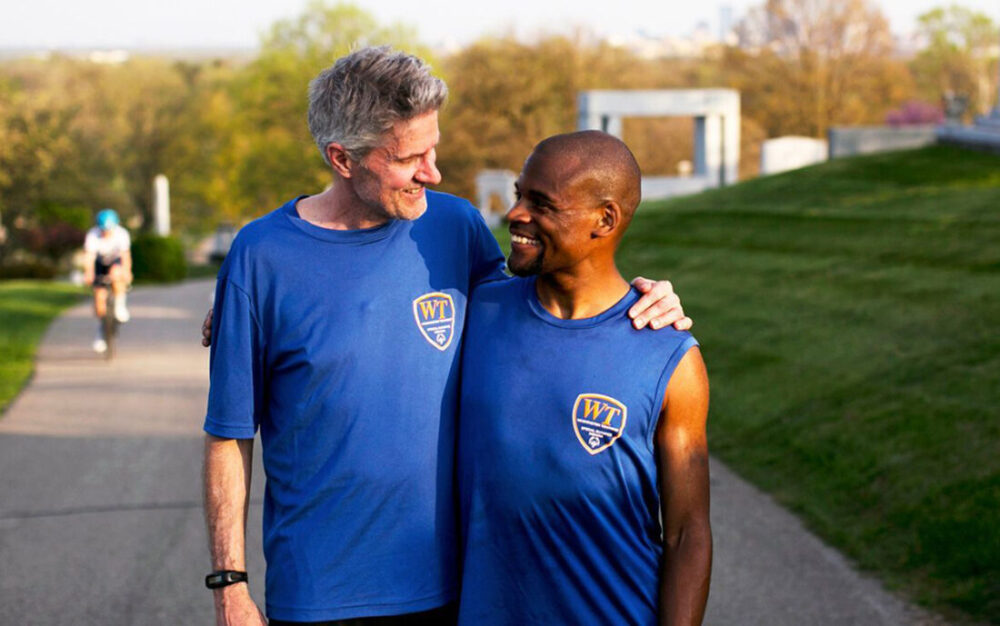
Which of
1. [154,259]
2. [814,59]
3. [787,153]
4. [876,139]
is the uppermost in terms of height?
[814,59]

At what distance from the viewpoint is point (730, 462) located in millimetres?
9492

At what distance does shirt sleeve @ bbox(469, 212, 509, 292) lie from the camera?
3430mm

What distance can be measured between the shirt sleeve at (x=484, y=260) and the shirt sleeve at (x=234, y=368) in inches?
22.7

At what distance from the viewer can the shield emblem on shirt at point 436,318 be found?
124 inches

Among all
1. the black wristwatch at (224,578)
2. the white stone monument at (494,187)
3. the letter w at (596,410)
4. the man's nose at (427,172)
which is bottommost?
the white stone monument at (494,187)

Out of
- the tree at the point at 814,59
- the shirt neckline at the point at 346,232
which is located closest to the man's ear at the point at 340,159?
the shirt neckline at the point at 346,232

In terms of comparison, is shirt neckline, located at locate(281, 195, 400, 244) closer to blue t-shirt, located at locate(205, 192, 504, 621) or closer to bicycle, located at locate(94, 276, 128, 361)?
blue t-shirt, located at locate(205, 192, 504, 621)

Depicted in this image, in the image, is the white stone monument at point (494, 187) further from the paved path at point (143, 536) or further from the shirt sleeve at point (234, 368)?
the shirt sleeve at point (234, 368)

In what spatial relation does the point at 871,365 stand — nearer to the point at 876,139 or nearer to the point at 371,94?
the point at 371,94

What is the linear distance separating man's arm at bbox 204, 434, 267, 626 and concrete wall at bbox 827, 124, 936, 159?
29.4 meters

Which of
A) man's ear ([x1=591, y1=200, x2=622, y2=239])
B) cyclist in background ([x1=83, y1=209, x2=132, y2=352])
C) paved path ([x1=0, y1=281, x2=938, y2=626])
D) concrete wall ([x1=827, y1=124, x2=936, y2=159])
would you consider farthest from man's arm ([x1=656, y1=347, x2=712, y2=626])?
concrete wall ([x1=827, y1=124, x2=936, y2=159])

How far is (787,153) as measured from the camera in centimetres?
3981

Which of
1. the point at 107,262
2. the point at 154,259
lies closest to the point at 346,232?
the point at 107,262

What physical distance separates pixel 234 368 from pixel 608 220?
915 millimetres
